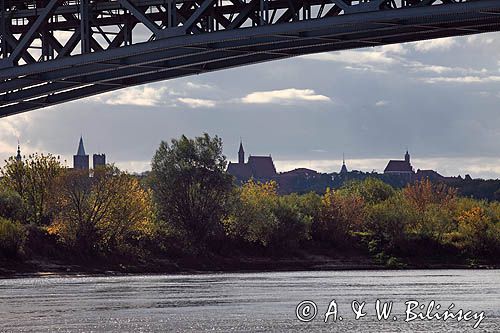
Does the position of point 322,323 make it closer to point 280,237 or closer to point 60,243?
point 60,243

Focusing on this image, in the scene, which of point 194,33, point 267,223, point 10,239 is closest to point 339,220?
point 267,223

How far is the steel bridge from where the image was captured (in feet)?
96.2

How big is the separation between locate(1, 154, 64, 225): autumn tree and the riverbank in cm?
979

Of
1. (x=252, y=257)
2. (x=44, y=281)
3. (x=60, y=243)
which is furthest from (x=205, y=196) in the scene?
(x=44, y=281)

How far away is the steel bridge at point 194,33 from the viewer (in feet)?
96.2

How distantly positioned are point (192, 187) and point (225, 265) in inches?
263

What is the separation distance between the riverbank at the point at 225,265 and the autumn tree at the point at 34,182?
9.79m

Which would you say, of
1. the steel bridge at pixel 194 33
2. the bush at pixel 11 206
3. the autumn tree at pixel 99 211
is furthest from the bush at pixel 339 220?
the steel bridge at pixel 194 33

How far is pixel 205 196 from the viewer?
92.9 meters

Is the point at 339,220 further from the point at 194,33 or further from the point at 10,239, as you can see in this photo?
the point at 194,33

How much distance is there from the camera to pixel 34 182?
94125 millimetres

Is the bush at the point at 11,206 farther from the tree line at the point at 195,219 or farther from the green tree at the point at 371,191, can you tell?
the green tree at the point at 371,191

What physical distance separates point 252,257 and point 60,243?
52.4ft

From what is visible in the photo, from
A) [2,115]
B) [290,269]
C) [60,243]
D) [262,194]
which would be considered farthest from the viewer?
[262,194]
